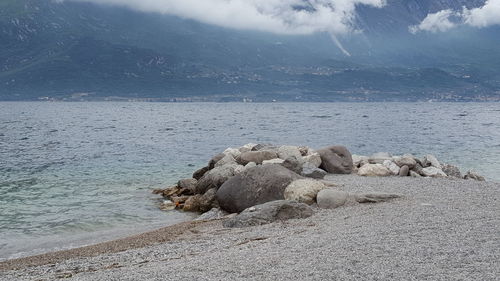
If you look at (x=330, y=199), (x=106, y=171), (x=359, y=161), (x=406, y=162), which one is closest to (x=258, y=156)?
(x=359, y=161)

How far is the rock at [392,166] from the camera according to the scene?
24000 mm

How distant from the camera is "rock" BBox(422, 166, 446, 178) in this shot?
2345 cm

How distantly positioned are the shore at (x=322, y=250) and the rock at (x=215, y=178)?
501cm

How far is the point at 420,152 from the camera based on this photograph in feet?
143

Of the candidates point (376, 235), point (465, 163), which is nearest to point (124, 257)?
point (376, 235)

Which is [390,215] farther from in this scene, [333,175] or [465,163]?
[465,163]

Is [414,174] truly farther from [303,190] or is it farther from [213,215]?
[213,215]

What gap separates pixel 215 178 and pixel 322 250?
11.9 meters

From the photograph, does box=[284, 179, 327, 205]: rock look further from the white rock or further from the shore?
the white rock

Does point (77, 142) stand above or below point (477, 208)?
below

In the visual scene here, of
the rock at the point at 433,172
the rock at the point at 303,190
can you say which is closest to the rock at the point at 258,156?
the rock at the point at 303,190

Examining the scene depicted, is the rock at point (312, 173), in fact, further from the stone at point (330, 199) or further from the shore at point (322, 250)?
the shore at point (322, 250)

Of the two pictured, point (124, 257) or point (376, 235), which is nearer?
point (376, 235)

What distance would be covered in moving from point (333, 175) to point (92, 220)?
1140cm
